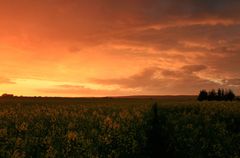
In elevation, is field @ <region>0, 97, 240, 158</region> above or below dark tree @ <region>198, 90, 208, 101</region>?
below

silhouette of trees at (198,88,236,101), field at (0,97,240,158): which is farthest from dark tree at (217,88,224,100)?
field at (0,97,240,158)

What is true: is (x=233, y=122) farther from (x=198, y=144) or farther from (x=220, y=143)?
(x=198, y=144)

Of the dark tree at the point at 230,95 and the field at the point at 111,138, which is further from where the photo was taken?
the dark tree at the point at 230,95

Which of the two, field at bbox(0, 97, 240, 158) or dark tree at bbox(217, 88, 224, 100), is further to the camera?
dark tree at bbox(217, 88, 224, 100)

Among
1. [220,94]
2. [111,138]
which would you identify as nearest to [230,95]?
[220,94]

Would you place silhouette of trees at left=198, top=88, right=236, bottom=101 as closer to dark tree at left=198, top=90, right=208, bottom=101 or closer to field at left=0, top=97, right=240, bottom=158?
dark tree at left=198, top=90, right=208, bottom=101

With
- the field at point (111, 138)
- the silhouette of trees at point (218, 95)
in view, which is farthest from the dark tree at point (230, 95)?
the field at point (111, 138)

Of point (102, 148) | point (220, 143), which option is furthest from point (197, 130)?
point (102, 148)

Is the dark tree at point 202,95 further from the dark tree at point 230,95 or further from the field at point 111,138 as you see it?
the field at point 111,138

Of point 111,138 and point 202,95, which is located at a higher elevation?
point 202,95

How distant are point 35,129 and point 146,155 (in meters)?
5.44

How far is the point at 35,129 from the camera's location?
60.5 feet

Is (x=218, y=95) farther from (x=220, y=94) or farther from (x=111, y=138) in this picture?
(x=111, y=138)

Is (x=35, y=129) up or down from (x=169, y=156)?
up
